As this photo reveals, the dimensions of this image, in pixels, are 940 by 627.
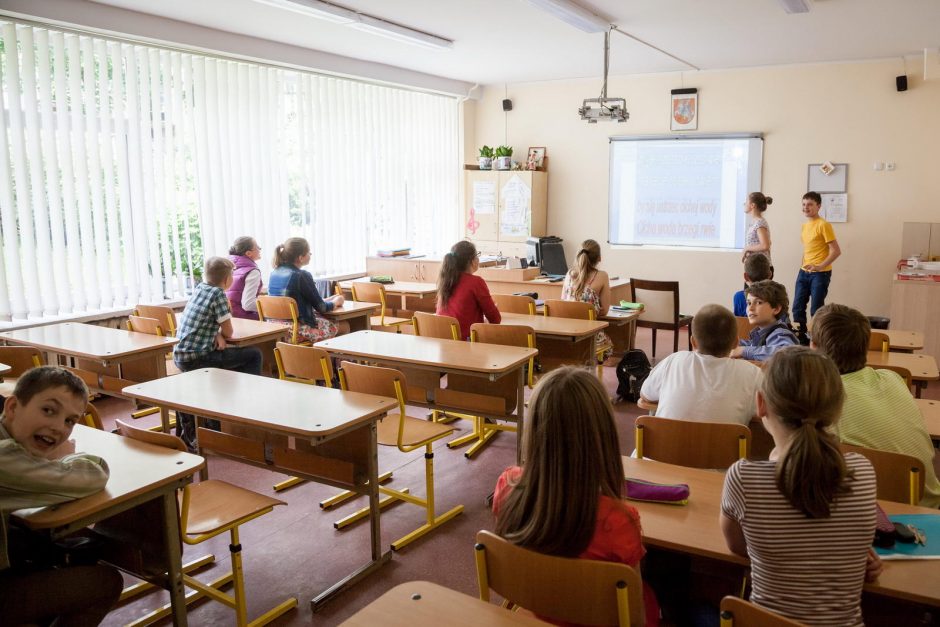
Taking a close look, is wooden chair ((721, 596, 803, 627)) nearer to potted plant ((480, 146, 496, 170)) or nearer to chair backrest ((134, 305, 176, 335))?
chair backrest ((134, 305, 176, 335))

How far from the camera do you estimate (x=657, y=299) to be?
6.46 metres

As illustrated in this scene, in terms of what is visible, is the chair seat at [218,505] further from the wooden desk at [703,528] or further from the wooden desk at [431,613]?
the wooden desk at [703,528]

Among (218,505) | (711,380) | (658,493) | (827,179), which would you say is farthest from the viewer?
(827,179)

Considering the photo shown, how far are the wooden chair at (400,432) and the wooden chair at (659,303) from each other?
342 cm

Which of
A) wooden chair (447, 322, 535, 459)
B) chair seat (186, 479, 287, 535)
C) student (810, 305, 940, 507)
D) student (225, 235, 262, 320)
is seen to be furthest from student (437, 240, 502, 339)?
student (810, 305, 940, 507)

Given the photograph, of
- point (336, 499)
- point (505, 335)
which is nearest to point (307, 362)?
point (336, 499)

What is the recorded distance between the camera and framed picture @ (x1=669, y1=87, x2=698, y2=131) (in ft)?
27.1

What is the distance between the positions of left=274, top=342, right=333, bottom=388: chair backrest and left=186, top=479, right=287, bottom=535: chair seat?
988 millimetres

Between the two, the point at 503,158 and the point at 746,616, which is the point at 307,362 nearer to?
the point at 746,616

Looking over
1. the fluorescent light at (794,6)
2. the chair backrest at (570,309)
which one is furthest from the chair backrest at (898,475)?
the fluorescent light at (794,6)

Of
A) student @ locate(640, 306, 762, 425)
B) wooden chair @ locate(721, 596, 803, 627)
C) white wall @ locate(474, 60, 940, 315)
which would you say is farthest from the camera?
white wall @ locate(474, 60, 940, 315)

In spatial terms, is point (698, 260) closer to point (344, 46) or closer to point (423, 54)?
point (423, 54)

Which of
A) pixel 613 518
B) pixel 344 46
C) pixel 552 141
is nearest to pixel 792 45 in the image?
pixel 552 141

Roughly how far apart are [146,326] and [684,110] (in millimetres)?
6262
